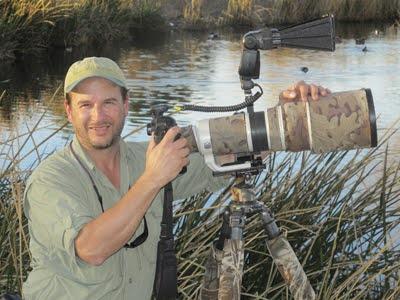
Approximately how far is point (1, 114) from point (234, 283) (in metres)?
8.46

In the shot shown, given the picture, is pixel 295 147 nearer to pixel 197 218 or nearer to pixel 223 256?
pixel 223 256

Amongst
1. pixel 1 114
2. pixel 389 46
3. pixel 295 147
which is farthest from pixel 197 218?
pixel 389 46

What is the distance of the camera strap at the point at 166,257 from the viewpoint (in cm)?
258

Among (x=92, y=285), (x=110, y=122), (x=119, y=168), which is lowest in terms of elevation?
(x=92, y=285)

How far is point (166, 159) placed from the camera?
2.47 meters

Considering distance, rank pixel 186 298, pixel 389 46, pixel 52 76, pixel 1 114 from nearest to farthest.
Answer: pixel 186 298 < pixel 1 114 < pixel 52 76 < pixel 389 46

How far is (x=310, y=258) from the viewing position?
13.1 feet

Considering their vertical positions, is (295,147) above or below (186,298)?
above

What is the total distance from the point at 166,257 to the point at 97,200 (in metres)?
0.32

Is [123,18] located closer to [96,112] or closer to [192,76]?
[192,76]

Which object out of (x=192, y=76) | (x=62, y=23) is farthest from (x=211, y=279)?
(x=62, y=23)

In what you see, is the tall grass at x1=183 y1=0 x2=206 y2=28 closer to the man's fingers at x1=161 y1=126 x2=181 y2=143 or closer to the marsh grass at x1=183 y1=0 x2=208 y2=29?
the marsh grass at x1=183 y1=0 x2=208 y2=29

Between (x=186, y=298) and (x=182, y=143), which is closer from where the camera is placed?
(x=182, y=143)

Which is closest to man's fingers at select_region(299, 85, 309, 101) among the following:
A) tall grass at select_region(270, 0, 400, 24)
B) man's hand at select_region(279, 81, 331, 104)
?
man's hand at select_region(279, 81, 331, 104)
